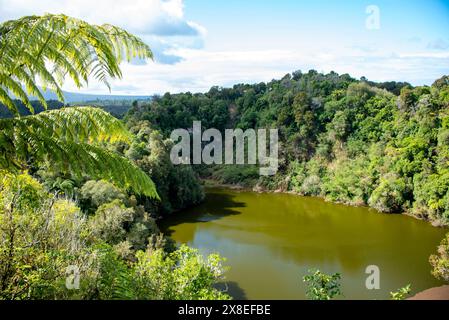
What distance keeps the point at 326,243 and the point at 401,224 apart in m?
6.30

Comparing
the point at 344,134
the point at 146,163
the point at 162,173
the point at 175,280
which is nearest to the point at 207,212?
the point at 162,173

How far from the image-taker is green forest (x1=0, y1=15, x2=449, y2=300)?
3.79 m

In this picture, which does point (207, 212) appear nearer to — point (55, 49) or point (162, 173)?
point (162, 173)

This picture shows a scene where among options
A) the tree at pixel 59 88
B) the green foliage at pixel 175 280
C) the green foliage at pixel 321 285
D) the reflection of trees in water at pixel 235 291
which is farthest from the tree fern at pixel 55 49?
the reflection of trees in water at pixel 235 291

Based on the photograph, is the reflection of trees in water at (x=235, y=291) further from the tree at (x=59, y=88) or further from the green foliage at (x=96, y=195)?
the tree at (x=59, y=88)

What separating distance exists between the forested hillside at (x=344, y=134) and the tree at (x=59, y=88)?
74.5 ft

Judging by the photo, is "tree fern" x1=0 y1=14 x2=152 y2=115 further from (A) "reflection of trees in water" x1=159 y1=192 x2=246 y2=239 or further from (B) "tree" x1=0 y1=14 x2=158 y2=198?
(A) "reflection of trees in water" x1=159 y1=192 x2=246 y2=239

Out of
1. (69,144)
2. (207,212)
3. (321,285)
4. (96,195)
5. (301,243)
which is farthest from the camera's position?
(207,212)

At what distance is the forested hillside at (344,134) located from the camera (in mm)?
25766

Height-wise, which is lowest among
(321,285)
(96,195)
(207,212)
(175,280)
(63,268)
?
(207,212)

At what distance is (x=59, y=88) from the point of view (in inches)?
166

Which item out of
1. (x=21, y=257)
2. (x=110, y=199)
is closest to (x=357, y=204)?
(x=110, y=199)

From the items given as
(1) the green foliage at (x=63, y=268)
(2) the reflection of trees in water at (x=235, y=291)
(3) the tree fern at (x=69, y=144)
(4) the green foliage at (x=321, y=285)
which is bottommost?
(2) the reflection of trees in water at (x=235, y=291)

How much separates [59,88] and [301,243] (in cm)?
1732
